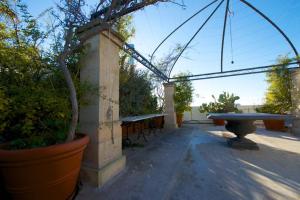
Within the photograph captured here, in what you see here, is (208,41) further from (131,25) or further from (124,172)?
(124,172)

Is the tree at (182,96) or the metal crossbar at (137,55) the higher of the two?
the metal crossbar at (137,55)

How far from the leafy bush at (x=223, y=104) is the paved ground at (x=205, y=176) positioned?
5.99 m

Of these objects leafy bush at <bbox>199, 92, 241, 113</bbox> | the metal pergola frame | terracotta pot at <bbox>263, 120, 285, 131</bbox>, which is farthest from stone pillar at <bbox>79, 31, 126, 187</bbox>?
leafy bush at <bbox>199, 92, 241, 113</bbox>

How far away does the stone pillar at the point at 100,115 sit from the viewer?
2074mm

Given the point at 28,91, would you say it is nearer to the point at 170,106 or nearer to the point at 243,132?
the point at 243,132

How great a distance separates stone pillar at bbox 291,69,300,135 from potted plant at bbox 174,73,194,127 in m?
4.21

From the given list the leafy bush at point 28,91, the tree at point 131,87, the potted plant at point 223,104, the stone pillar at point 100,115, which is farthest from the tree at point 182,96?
the leafy bush at point 28,91

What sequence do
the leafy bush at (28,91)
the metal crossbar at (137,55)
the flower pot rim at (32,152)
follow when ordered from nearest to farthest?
the flower pot rim at (32,152)
the leafy bush at (28,91)
the metal crossbar at (137,55)

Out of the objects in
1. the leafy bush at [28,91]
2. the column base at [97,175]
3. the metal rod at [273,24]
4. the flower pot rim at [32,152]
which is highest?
the metal rod at [273,24]

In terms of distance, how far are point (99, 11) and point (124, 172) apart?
2.38m

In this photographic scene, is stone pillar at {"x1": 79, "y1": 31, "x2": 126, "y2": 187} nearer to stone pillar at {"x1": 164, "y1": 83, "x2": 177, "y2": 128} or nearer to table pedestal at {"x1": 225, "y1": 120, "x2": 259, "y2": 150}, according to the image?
table pedestal at {"x1": 225, "y1": 120, "x2": 259, "y2": 150}

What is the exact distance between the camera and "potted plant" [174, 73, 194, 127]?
8.40m

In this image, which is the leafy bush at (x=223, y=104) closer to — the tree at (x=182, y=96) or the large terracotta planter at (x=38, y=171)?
the tree at (x=182, y=96)

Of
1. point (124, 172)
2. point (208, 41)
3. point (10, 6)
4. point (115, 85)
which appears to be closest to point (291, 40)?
point (208, 41)
